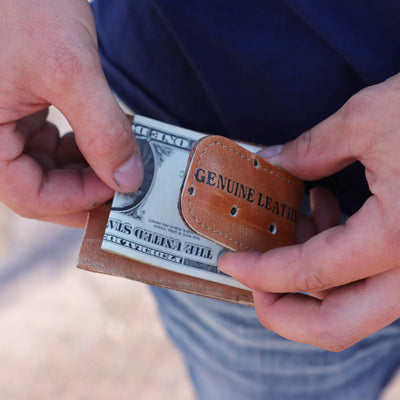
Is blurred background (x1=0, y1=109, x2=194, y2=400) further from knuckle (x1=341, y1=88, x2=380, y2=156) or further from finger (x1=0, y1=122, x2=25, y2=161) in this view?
knuckle (x1=341, y1=88, x2=380, y2=156)

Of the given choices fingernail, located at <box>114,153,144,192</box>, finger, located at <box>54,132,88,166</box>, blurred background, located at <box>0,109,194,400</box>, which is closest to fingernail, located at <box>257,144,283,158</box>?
fingernail, located at <box>114,153,144,192</box>

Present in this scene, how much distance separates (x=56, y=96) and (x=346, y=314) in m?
0.61

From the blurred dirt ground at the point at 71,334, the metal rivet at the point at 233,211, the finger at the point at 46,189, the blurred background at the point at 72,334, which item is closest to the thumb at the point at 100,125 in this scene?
the finger at the point at 46,189

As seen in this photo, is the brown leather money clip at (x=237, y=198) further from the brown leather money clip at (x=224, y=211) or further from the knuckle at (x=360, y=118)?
the knuckle at (x=360, y=118)

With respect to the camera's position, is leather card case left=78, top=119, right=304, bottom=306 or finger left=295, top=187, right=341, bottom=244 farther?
finger left=295, top=187, right=341, bottom=244

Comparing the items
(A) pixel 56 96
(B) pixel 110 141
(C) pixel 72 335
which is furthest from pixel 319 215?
(C) pixel 72 335

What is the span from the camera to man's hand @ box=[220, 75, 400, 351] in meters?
0.68

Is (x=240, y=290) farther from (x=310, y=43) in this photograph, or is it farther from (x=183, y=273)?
(x=310, y=43)

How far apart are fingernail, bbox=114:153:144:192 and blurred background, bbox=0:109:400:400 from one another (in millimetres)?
1289

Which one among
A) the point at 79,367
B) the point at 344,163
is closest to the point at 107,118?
the point at 344,163

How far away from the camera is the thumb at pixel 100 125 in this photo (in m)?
0.71

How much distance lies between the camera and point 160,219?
3.12ft

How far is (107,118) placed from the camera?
28.8 inches

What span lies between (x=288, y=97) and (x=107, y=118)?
351 millimetres
